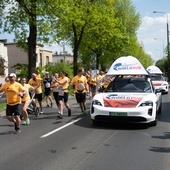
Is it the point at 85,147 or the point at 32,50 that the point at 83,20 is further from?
the point at 85,147

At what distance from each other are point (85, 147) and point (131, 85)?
4186 mm

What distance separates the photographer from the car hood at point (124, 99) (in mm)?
9680

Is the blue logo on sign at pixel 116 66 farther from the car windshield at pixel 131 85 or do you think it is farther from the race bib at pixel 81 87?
the car windshield at pixel 131 85

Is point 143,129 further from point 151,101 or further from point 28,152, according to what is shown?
point 28,152

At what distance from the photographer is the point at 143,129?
9.65m

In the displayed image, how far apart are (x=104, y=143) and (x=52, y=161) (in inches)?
73.5

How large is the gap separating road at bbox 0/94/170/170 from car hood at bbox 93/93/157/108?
66 cm

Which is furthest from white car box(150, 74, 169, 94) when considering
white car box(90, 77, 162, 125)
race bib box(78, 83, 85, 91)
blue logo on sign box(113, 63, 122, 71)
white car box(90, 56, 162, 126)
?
white car box(90, 77, 162, 125)

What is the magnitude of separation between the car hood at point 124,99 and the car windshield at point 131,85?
58 centimetres

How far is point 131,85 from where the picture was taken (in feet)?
36.5

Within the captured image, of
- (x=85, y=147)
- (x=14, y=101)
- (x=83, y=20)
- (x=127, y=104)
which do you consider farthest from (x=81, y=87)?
(x=83, y=20)

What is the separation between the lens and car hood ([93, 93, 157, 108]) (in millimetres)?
9680

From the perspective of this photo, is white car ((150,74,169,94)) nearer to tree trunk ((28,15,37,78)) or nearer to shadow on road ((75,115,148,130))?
tree trunk ((28,15,37,78))

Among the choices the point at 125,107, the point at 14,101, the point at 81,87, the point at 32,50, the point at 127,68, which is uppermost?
the point at 32,50
